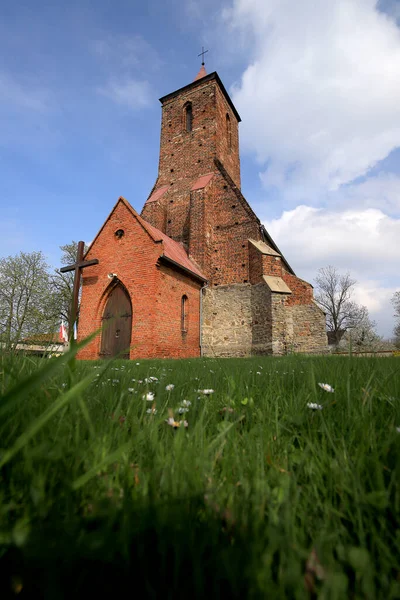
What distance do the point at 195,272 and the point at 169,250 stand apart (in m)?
1.69

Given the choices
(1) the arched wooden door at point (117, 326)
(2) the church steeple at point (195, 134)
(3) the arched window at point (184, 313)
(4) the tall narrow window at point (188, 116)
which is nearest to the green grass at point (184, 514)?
(1) the arched wooden door at point (117, 326)

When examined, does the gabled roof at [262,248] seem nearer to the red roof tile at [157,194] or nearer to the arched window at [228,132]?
the red roof tile at [157,194]

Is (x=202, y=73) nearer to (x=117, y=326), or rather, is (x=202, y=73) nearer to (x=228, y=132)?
(x=228, y=132)

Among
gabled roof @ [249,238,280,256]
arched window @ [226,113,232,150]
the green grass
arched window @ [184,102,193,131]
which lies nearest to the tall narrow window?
arched window @ [184,102,193,131]

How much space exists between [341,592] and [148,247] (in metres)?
11.8

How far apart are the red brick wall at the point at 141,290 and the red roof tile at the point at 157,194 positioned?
4.15m

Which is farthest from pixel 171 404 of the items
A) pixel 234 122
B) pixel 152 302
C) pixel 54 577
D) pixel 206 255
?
pixel 234 122

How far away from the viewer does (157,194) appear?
17.2 m

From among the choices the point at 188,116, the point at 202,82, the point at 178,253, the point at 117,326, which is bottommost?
the point at 117,326

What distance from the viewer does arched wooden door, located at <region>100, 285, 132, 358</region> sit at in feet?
39.4

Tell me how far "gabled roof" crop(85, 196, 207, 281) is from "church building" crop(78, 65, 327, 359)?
0.06m

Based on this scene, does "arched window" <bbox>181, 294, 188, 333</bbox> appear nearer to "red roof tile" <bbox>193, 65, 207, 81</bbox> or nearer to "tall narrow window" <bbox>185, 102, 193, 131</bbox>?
"tall narrow window" <bbox>185, 102, 193, 131</bbox>

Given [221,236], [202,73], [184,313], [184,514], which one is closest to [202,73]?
[202,73]

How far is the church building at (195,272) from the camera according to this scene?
1193 centimetres
